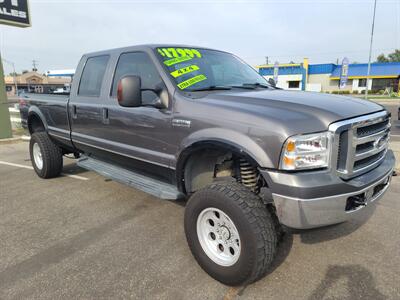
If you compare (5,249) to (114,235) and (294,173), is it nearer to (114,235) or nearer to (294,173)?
(114,235)

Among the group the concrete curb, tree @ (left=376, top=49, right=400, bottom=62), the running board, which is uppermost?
tree @ (left=376, top=49, right=400, bottom=62)

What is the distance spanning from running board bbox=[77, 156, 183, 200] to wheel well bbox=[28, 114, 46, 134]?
69.0 inches

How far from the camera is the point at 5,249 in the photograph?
10.4 feet

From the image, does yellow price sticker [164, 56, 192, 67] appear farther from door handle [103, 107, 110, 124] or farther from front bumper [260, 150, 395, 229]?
front bumper [260, 150, 395, 229]

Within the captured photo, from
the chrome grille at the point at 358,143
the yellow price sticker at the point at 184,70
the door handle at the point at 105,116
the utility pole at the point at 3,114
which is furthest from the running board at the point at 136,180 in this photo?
the utility pole at the point at 3,114

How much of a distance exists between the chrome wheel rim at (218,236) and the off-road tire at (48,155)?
11.7ft

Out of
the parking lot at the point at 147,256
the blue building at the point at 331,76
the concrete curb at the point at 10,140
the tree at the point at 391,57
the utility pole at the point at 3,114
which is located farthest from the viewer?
the tree at the point at 391,57

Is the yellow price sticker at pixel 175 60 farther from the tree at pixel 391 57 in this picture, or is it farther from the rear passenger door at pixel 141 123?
the tree at pixel 391 57

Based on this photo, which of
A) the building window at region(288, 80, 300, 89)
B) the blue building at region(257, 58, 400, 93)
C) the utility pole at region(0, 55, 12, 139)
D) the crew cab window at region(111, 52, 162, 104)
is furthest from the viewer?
the building window at region(288, 80, 300, 89)

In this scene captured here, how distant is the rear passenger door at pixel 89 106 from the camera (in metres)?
4.03

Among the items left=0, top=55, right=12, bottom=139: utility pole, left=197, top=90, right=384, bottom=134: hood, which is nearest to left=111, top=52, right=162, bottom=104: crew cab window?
left=197, top=90, right=384, bottom=134: hood

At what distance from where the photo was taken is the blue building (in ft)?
152

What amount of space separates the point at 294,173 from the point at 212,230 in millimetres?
904

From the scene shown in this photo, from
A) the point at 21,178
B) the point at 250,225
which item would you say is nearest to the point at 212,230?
the point at 250,225
